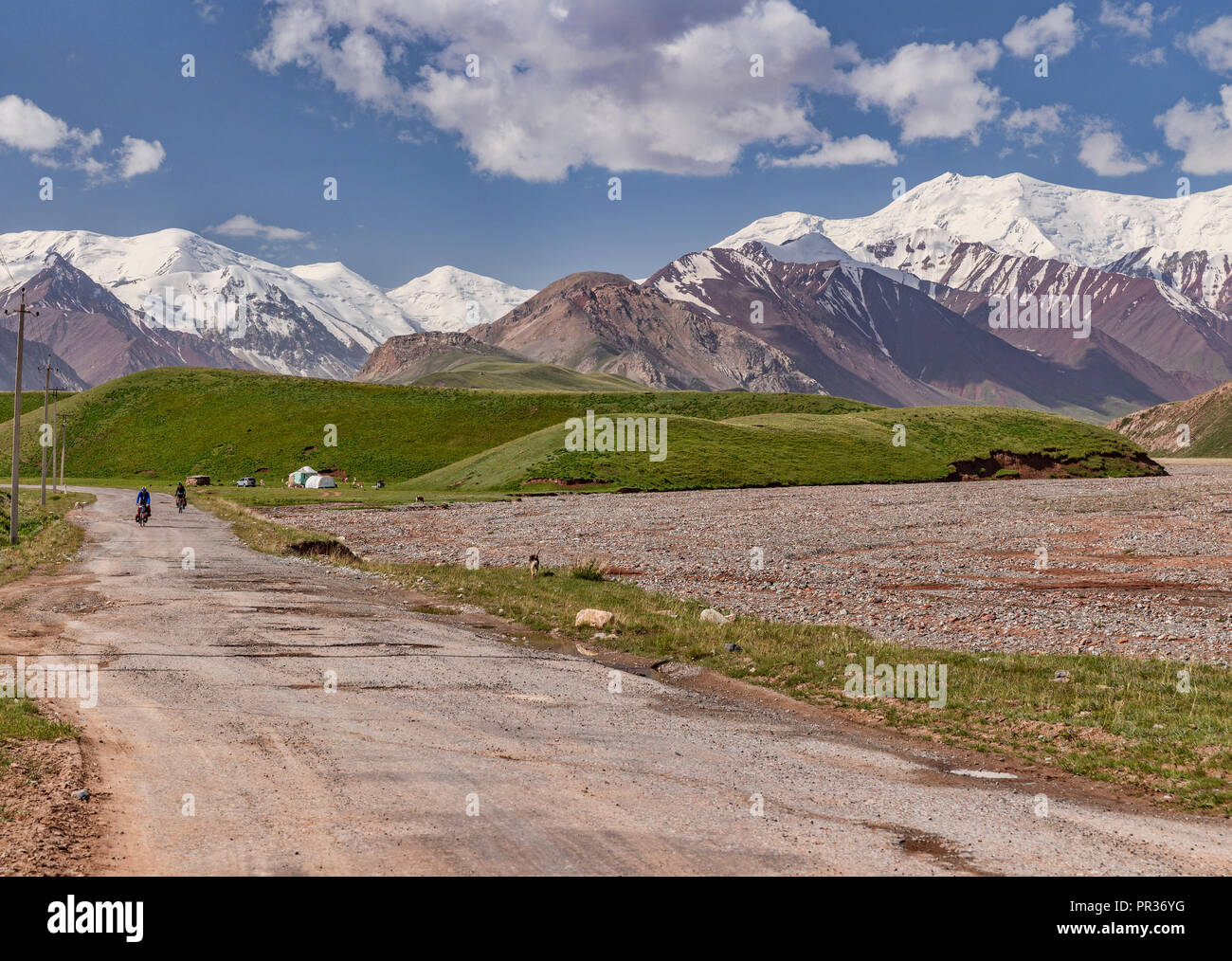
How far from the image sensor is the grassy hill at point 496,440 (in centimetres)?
11256

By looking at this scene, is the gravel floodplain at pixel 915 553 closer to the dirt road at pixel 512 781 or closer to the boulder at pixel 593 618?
the boulder at pixel 593 618

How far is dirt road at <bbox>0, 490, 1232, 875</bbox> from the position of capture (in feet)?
32.4

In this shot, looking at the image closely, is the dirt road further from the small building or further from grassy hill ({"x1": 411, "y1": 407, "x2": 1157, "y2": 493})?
the small building

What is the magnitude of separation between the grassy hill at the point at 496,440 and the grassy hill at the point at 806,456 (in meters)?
0.31

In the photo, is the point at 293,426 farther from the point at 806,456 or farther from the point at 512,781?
the point at 512,781

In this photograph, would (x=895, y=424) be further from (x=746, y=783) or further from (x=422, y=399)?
(x=746, y=783)

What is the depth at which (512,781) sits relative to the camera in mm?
12422

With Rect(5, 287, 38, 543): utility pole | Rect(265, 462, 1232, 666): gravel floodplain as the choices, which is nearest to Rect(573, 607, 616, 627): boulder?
Rect(265, 462, 1232, 666): gravel floodplain

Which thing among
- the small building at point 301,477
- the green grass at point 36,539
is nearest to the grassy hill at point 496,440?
the small building at point 301,477

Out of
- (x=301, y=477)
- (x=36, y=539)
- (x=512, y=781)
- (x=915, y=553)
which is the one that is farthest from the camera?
(x=301, y=477)

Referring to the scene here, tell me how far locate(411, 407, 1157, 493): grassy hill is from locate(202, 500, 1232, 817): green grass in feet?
253

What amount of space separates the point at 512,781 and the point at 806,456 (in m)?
112

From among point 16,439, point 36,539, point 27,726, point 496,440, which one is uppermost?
point 496,440

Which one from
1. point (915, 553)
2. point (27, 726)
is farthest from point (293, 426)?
point (27, 726)
